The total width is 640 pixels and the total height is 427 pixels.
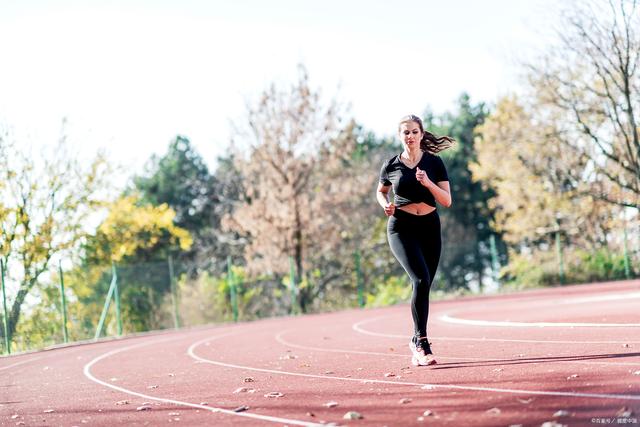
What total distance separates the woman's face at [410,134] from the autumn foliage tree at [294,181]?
2304 cm

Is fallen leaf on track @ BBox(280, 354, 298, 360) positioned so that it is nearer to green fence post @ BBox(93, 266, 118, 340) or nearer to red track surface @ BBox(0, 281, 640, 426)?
red track surface @ BBox(0, 281, 640, 426)

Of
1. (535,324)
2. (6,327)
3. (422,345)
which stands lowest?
(535,324)

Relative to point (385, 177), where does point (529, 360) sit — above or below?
below

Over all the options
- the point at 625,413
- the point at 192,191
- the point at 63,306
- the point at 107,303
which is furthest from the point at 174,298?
the point at 192,191

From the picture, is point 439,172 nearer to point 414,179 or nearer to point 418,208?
point 414,179

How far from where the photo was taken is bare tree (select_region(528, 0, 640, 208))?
25.2m

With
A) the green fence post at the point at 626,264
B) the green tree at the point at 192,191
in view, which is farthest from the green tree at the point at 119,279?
the green fence post at the point at 626,264

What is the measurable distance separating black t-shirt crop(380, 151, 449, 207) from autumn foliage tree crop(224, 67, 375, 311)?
23.0 metres

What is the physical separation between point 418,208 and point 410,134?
27.4 inches

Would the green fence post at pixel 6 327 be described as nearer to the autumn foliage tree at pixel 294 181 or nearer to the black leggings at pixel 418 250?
the autumn foliage tree at pixel 294 181

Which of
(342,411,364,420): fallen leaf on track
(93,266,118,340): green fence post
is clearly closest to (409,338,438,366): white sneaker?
(342,411,364,420): fallen leaf on track

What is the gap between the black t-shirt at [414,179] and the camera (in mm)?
7906

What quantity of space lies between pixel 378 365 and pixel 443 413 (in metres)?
3.39

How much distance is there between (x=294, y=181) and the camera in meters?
31.3
